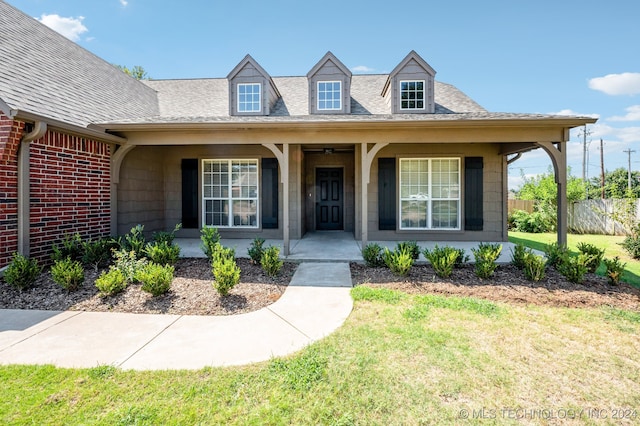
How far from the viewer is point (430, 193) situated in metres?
8.10

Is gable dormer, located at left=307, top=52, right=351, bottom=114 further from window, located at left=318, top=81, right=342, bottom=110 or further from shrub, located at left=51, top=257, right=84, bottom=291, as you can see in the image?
shrub, located at left=51, top=257, right=84, bottom=291

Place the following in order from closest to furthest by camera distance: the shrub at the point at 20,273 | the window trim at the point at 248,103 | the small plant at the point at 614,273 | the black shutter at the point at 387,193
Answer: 1. the shrub at the point at 20,273
2. the small plant at the point at 614,273
3. the black shutter at the point at 387,193
4. the window trim at the point at 248,103

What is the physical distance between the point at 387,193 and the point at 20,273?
7.28 metres

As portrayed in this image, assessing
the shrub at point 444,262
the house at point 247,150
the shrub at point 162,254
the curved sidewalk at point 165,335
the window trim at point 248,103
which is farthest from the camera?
the window trim at point 248,103

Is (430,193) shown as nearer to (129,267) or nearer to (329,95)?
(329,95)

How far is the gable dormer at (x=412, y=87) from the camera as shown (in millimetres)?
8359

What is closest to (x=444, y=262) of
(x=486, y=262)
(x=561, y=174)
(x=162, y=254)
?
(x=486, y=262)

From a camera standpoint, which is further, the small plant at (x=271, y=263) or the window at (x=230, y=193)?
the window at (x=230, y=193)

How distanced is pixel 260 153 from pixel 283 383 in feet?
22.8

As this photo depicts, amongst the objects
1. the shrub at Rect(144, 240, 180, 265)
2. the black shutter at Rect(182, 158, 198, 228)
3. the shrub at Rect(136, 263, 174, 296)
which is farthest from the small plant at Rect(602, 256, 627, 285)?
the black shutter at Rect(182, 158, 198, 228)

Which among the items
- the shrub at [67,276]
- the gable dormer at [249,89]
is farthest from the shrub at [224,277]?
the gable dormer at [249,89]

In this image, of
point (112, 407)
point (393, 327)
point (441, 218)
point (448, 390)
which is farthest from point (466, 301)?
point (441, 218)

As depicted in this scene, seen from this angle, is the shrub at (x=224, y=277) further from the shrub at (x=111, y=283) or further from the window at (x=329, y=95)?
the window at (x=329, y=95)

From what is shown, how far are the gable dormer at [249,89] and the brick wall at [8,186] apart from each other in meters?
5.09
